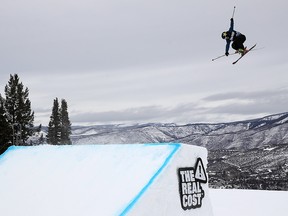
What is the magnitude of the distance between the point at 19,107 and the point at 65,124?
15.2 m

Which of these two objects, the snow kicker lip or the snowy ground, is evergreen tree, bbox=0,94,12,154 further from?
the snow kicker lip

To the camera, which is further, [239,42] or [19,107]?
[19,107]

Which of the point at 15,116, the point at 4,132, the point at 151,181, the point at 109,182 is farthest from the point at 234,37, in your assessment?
the point at 15,116

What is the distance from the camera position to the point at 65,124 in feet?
165

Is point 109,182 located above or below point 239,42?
below

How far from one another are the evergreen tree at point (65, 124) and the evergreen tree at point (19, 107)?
12.6 metres

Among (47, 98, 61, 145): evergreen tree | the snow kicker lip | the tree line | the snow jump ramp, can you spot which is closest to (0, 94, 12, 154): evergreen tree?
the tree line

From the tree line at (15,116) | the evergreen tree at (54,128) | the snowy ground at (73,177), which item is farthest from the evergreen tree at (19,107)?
the snowy ground at (73,177)

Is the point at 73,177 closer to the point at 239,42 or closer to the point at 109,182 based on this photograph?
the point at 109,182

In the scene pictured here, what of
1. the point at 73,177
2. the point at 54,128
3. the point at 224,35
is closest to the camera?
the point at 73,177

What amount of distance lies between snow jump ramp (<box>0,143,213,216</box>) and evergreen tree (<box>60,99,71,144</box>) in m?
41.6

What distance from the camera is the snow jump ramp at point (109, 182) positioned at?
5625 millimetres

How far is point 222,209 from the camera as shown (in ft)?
36.8

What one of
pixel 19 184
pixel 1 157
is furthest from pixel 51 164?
pixel 1 157
